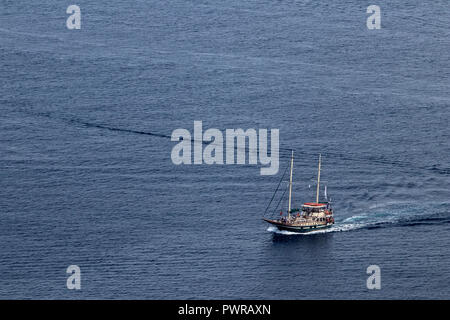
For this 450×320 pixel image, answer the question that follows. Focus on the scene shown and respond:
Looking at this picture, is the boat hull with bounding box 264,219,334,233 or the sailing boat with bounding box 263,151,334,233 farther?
the sailing boat with bounding box 263,151,334,233

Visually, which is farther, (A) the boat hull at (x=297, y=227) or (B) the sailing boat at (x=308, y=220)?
(B) the sailing boat at (x=308, y=220)

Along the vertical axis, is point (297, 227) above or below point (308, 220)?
below

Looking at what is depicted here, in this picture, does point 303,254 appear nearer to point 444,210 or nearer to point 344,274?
point 344,274

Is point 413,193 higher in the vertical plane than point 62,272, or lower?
higher

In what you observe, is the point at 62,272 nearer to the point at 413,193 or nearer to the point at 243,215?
the point at 243,215

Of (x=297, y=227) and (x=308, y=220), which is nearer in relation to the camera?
(x=297, y=227)

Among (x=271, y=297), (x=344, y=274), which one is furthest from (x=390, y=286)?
(x=271, y=297)

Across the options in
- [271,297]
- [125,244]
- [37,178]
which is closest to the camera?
[271,297]
